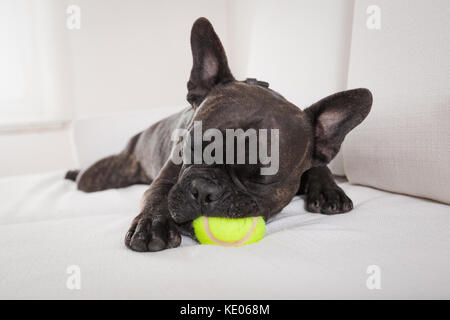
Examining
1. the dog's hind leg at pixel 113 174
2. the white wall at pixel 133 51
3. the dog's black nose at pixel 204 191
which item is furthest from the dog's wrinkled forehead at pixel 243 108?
the white wall at pixel 133 51

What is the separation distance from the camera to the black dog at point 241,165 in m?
1.25

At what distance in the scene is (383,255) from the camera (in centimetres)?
106

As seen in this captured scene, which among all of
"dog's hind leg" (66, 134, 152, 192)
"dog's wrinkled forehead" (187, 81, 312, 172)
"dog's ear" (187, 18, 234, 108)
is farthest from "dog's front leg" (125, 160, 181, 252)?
"dog's hind leg" (66, 134, 152, 192)

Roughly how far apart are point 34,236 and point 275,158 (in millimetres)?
859

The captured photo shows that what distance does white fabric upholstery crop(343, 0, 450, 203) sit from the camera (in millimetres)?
1439

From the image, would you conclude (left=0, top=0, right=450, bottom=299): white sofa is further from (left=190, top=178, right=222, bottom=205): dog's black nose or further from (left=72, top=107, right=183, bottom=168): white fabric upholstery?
(left=72, top=107, right=183, bottom=168): white fabric upholstery

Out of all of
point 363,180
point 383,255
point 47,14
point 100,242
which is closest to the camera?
point 383,255

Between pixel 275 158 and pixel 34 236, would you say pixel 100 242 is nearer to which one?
pixel 34 236

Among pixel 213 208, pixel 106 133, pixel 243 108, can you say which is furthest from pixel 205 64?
pixel 106 133

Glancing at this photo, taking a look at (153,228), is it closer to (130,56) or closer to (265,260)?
(265,260)

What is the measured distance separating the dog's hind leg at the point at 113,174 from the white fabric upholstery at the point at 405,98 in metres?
1.40

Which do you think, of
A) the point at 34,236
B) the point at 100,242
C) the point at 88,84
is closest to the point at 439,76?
the point at 100,242

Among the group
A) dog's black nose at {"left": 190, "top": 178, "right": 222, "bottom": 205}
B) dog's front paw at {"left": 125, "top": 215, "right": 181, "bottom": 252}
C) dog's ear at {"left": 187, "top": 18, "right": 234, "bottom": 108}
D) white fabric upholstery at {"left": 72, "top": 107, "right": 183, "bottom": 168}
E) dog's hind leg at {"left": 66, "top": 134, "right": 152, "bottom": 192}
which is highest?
dog's ear at {"left": 187, "top": 18, "right": 234, "bottom": 108}

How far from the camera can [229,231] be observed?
3.95ft
